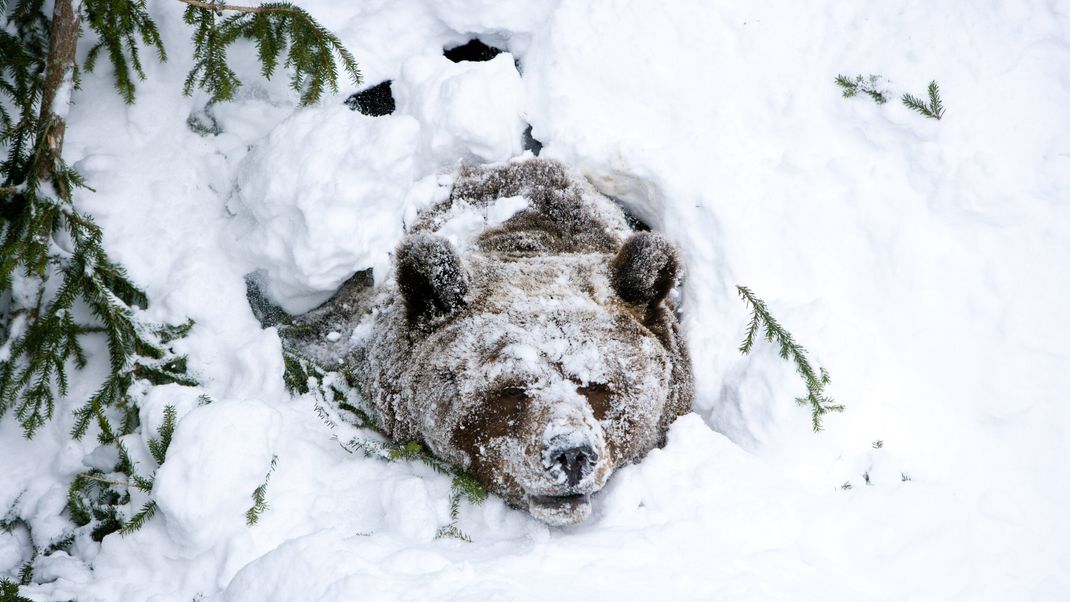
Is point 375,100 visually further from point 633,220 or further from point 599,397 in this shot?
point 599,397

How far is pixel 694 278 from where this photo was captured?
210 inches

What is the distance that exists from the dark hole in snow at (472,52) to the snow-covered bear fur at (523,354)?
1810mm

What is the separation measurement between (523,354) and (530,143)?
2.76 metres

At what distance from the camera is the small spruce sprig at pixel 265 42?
477cm

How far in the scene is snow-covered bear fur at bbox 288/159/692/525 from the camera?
3.87 meters

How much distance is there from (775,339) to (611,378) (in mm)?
1076

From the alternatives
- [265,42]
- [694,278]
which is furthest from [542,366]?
[265,42]

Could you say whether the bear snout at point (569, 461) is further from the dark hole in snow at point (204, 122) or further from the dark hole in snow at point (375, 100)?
the dark hole in snow at point (204, 122)

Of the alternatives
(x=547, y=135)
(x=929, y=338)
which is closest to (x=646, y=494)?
(x=929, y=338)

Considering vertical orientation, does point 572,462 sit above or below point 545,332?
below

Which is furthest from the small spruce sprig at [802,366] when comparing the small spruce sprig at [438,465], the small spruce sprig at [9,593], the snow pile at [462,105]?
the small spruce sprig at [9,593]

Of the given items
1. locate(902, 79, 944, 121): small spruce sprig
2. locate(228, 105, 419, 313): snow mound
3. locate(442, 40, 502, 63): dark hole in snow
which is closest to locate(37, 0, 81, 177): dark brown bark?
locate(228, 105, 419, 313): snow mound

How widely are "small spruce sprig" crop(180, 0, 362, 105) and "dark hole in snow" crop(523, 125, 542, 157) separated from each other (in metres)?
1.62

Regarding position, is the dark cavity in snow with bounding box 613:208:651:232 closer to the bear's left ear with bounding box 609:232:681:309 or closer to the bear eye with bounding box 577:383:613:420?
the bear's left ear with bounding box 609:232:681:309
